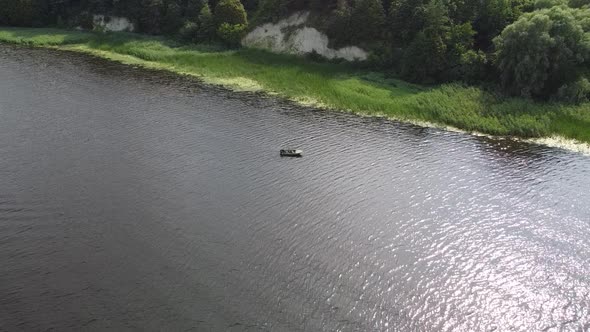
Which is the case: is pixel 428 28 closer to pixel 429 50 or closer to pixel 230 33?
pixel 429 50

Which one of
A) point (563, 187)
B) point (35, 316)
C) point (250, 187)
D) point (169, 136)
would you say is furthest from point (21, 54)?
point (563, 187)

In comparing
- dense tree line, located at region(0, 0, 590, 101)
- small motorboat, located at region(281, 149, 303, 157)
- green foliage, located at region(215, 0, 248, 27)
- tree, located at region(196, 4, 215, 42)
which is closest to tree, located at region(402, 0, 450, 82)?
dense tree line, located at region(0, 0, 590, 101)

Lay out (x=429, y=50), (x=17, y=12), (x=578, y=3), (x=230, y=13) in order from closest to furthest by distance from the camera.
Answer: (x=429, y=50)
(x=578, y=3)
(x=230, y=13)
(x=17, y=12)

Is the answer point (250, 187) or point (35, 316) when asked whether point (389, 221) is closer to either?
point (250, 187)

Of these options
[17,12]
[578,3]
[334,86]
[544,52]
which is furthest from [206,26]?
[578,3]

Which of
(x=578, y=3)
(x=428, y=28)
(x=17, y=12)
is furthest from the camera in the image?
(x=17, y=12)

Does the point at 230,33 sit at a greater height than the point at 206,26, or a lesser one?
lesser

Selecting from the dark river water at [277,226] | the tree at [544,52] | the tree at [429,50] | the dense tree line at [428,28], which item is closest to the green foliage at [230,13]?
the dense tree line at [428,28]
